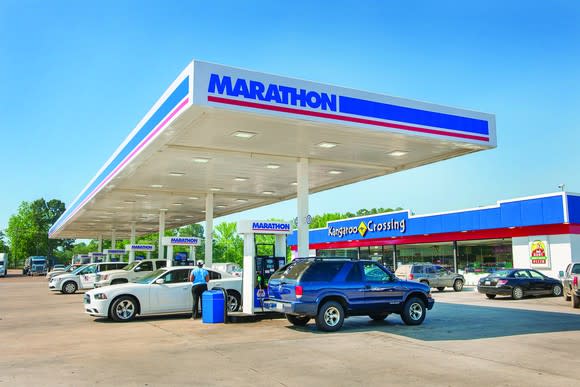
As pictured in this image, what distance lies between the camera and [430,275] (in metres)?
28.9

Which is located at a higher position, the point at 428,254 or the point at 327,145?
the point at 327,145

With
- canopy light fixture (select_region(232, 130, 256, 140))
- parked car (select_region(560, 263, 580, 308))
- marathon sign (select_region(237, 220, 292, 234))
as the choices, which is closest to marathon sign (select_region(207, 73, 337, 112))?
canopy light fixture (select_region(232, 130, 256, 140))

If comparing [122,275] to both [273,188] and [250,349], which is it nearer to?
[273,188]

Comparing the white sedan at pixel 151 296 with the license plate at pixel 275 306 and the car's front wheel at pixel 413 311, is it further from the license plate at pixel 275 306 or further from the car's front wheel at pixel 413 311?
the car's front wheel at pixel 413 311

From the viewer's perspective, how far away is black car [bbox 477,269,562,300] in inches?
904

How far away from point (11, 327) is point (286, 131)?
9.16 metres

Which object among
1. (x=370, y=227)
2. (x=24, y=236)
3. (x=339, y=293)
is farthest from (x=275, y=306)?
(x=24, y=236)

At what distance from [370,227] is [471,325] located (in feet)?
101

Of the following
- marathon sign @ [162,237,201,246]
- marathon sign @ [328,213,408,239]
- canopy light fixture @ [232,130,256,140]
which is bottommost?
marathon sign @ [162,237,201,246]

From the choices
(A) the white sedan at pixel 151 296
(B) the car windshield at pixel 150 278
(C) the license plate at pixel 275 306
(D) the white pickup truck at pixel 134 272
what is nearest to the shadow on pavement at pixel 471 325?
(C) the license plate at pixel 275 306

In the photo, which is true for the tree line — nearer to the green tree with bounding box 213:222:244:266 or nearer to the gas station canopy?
the green tree with bounding box 213:222:244:266

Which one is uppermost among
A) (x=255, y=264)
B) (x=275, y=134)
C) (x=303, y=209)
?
(x=275, y=134)

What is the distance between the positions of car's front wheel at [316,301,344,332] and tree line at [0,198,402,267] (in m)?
39.6

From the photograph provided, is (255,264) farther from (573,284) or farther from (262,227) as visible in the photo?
(573,284)
